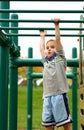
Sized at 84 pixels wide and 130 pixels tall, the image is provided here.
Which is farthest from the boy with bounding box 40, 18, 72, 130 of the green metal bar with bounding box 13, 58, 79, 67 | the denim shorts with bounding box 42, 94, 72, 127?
the green metal bar with bounding box 13, 58, 79, 67

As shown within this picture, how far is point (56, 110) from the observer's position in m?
2.85

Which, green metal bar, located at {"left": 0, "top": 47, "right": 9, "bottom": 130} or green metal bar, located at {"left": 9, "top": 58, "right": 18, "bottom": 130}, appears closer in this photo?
green metal bar, located at {"left": 0, "top": 47, "right": 9, "bottom": 130}

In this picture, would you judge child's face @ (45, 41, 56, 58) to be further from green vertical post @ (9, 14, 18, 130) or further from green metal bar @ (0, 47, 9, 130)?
green vertical post @ (9, 14, 18, 130)

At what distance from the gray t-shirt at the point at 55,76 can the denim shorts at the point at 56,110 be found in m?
0.04

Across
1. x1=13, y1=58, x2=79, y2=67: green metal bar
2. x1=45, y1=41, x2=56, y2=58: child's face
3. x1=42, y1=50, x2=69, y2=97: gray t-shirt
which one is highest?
x1=45, y1=41, x2=56, y2=58: child's face

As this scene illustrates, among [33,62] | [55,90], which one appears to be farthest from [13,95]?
[55,90]

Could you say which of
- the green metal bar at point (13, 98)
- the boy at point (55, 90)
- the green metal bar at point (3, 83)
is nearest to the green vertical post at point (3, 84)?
the green metal bar at point (3, 83)

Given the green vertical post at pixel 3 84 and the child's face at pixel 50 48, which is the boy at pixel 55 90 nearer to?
the child's face at pixel 50 48

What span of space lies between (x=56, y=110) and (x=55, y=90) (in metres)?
0.14

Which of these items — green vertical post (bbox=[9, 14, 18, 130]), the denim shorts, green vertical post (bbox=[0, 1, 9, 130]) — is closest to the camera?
the denim shorts

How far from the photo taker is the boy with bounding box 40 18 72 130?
9.37 feet

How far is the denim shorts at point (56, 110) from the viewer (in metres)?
2.86

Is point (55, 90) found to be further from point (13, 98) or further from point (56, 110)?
point (13, 98)

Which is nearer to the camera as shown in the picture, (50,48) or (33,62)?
(50,48)
